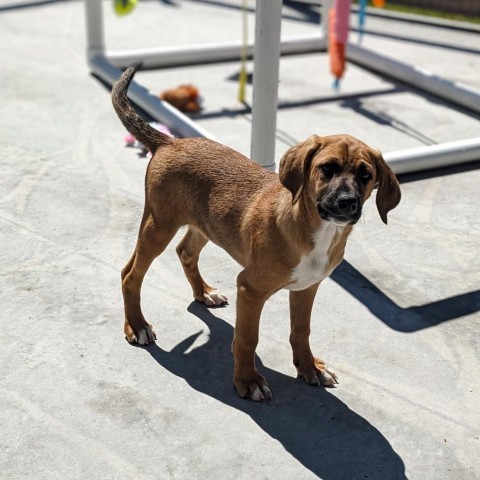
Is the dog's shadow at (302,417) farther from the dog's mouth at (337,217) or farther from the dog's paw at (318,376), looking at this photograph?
the dog's mouth at (337,217)

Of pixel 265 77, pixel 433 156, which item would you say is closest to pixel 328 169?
pixel 265 77

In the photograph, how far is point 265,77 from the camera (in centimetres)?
724

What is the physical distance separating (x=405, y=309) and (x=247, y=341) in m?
1.50

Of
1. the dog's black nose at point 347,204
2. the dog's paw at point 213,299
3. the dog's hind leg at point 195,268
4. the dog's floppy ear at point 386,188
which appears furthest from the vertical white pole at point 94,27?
the dog's black nose at point 347,204

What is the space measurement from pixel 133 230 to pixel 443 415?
2919 mm

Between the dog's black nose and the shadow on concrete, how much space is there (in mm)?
1734

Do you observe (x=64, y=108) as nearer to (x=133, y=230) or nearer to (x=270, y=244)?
(x=133, y=230)

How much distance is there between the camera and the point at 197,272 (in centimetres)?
587

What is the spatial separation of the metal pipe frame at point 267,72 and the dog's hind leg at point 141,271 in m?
2.22

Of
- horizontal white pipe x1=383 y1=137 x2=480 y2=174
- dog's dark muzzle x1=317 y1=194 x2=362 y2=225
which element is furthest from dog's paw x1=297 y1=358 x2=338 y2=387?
horizontal white pipe x1=383 y1=137 x2=480 y2=174

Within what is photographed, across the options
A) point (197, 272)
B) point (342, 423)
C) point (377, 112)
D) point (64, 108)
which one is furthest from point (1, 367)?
point (377, 112)

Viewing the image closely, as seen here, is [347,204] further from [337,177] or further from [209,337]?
[209,337]

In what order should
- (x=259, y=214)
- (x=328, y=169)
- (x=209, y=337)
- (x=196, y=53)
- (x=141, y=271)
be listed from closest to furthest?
(x=328, y=169), (x=259, y=214), (x=141, y=271), (x=209, y=337), (x=196, y=53)

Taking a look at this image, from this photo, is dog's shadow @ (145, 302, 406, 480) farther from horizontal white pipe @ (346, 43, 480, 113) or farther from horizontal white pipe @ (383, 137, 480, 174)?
horizontal white pipe @ (346, 43, 480, 113)
